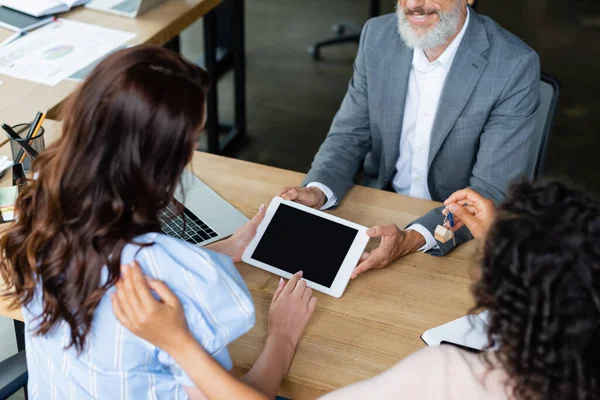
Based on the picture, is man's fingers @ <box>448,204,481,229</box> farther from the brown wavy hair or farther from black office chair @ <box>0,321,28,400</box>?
black office chair @ <box>0,321,28,400</box>

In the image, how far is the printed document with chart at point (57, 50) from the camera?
2046 mm

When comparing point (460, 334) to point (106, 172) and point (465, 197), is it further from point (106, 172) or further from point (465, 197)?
point (106, 172)

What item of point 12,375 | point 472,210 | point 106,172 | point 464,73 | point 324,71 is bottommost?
point 324,71

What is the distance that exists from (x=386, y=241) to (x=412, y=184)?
0.61 m

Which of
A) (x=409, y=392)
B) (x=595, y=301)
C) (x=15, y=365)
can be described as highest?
(x=595, y=301)

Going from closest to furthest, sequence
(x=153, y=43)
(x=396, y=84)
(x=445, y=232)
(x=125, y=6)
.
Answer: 1. (x=445, y=232)
2. (x=396, y=84)
3. (x=153, y=43)
4. (x=125, y=6)

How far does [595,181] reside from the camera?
319 centimetres

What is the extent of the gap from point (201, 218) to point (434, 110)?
0.73m

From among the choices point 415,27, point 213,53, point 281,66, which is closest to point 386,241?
point 415,27

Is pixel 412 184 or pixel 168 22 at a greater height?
pixel 168 22

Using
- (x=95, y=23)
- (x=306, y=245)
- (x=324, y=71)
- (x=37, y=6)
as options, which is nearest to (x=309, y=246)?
(x=306, y=245)

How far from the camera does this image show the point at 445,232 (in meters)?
1.48

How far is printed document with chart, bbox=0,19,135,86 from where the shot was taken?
2.05 meters

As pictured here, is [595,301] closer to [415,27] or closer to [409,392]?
[409,392]
